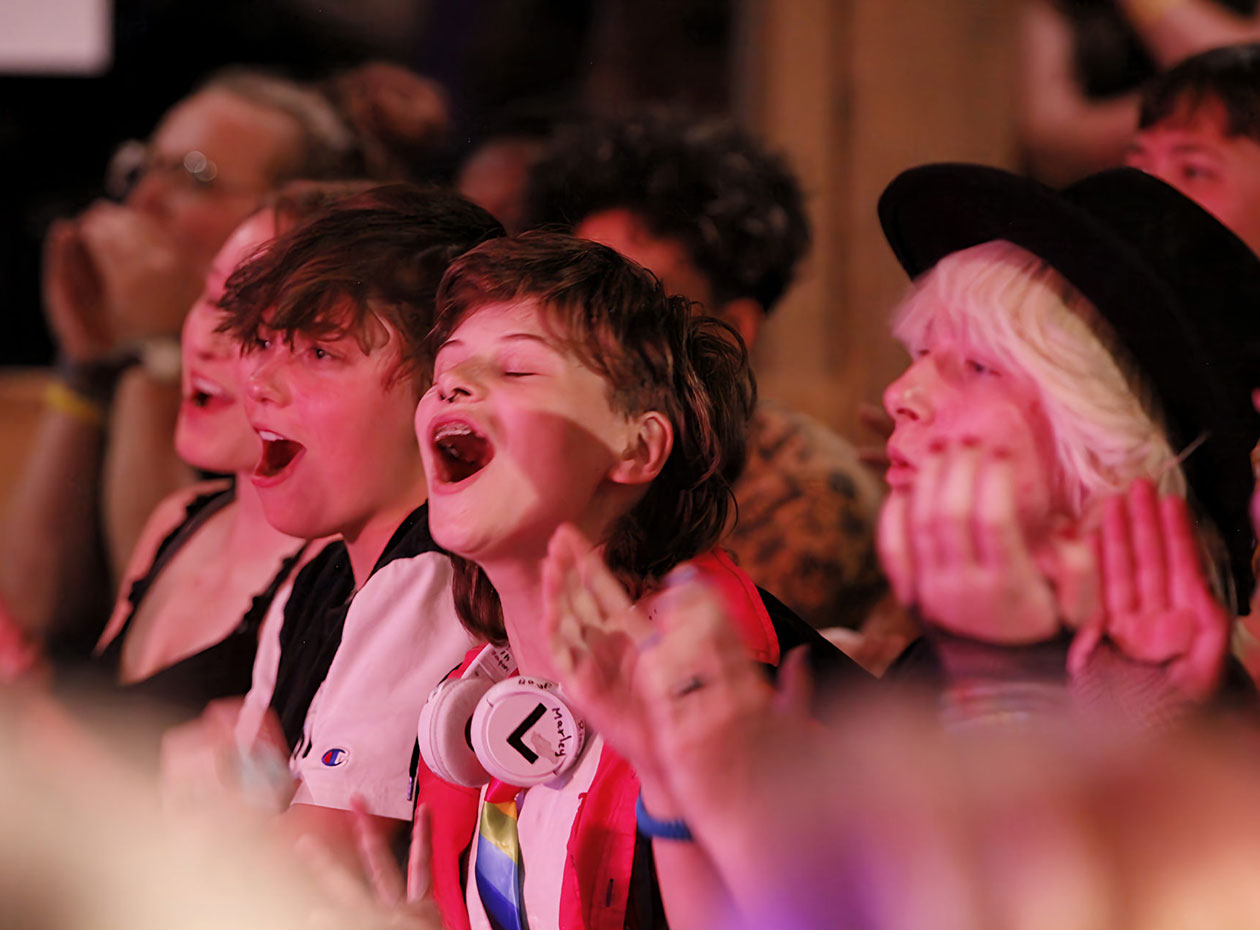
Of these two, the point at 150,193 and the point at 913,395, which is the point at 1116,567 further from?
the point at 150,193

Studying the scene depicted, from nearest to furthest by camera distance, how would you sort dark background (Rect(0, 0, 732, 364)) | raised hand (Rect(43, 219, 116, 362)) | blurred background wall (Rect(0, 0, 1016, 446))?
1. blurred background wall (Rect(0, 0, 1016, 446))
2. raised hand (Rect(43, 219, 116, 362))
3. dark background (Rect(0, 0, 732, 364))

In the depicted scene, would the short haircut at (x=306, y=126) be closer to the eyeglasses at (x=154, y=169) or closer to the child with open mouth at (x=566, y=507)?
the eyeglasses at (x=154, y=169)

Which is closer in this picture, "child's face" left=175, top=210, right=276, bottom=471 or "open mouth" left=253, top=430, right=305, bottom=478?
"open mouth" left=253, top=430, right=305, bottom=478

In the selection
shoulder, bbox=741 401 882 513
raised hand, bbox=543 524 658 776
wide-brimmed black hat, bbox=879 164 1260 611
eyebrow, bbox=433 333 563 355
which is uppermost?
wide-brimmed black hat, bbox=879 164 1260 611

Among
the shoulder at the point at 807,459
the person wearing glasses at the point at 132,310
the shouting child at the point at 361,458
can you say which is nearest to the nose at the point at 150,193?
the person wearing glasses at the point at 132,310

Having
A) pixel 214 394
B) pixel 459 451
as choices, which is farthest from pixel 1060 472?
pixel 214 394

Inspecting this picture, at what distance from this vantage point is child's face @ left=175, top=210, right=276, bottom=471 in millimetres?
724

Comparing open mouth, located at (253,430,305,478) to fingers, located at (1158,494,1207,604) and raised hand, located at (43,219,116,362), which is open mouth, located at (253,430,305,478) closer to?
fingers, located at (1158,494,1207,604)

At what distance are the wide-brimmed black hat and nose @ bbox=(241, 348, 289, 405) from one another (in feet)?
1.05

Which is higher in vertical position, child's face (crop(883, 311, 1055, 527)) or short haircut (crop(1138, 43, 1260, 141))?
short haircut (crop(1138, 43, 1260, 141))

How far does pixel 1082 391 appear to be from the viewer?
1.68 ft

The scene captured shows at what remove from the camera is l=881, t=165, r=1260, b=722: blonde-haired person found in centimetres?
49

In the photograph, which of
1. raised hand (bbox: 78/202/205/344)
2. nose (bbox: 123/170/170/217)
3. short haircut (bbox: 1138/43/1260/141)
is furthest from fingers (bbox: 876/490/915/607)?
nose (bbox: 123/170/170/217)

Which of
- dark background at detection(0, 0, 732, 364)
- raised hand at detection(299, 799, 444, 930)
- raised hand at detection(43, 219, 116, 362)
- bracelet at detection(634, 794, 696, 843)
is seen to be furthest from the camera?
dark background at detection(0, 0, 732, 364)
